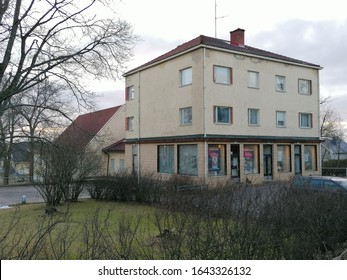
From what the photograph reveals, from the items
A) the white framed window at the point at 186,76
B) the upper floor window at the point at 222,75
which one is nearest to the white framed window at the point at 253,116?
the upper floor window at the point at 222,75

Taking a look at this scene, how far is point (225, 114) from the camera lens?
27.1 meters

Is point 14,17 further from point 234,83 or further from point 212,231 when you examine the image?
point 234,83

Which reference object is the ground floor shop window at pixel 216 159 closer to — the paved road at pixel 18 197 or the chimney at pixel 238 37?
the paved road at pixel 18 197

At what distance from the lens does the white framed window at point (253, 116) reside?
28438 millimetres

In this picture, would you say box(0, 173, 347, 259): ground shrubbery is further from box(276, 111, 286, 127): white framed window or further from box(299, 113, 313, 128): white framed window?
box(299, 113, 313, 128): white framed window

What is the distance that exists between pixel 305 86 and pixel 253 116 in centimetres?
729

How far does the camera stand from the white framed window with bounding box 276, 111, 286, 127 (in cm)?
3019

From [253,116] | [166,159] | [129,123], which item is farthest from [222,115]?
[129,123]

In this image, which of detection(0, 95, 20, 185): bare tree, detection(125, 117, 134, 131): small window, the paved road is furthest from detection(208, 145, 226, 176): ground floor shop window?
detection(0, 95, 20, 185): bare tree

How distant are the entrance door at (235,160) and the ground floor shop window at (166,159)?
190 inches

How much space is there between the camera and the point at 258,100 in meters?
29.0

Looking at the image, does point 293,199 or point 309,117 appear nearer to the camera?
point 293,199

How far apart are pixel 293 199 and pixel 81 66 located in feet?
31.3

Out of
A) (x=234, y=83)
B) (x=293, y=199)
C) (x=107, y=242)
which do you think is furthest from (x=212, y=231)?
(x=234, y=83)
